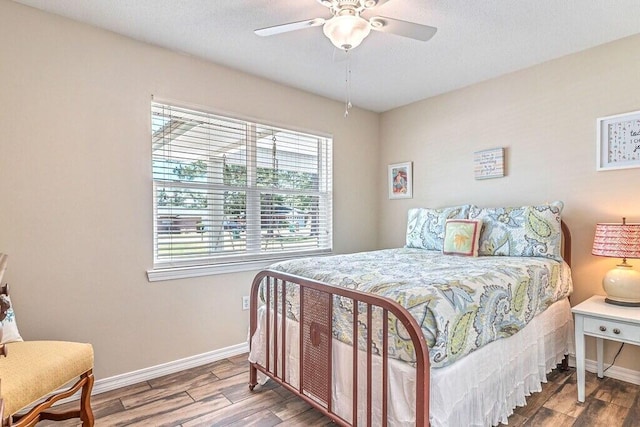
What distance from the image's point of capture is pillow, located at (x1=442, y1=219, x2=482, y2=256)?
263 cm

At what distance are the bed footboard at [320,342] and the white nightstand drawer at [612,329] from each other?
139 cm

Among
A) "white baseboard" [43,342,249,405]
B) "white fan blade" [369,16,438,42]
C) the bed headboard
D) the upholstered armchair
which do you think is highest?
"white fan blade" [369,16,438,42]

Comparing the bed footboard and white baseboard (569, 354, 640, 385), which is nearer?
the bed footboard

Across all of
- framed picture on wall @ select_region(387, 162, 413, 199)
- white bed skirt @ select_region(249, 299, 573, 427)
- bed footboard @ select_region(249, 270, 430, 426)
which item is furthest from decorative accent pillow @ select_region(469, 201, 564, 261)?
bed footboard @ select_region(249, 270, 430, 426)

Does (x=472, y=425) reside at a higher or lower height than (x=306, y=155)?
lower

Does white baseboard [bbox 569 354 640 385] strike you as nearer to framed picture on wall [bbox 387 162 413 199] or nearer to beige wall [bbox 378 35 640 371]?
beige wall [bbox 378 35 640 371]

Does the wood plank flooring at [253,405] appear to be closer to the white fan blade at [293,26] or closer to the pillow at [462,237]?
the pillow at [462,237]

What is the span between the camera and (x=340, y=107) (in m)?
3.64

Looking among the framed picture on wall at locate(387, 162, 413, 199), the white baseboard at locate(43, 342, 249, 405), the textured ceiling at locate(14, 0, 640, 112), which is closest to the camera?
the textured ceiling at locate(14, 0, 640, 112)

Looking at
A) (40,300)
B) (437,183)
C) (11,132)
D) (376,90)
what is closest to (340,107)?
(376,90)

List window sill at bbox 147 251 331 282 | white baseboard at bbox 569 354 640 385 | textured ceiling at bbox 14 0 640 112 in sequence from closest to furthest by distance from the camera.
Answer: textured ceiling at bbox 14 0 640 112
white baseboard at bbox 569 354 640 385
window sill at bbox 147 251 331 282

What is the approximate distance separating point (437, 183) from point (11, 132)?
328cm

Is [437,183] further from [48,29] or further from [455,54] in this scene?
[48,29]

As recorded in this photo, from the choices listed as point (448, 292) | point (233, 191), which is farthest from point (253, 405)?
point (233, 191)
